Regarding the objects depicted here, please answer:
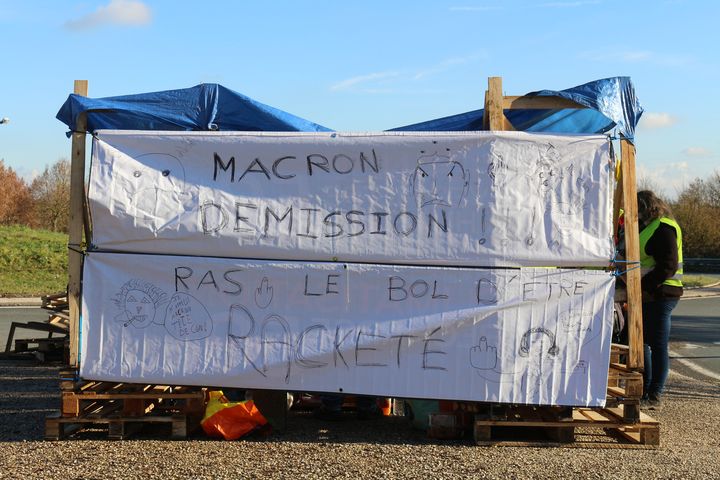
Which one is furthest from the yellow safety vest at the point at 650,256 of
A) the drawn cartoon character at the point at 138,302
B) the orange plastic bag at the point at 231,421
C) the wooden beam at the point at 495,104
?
the drawn cartoon character at the point at 138,302

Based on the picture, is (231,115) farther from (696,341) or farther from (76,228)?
(696,341)

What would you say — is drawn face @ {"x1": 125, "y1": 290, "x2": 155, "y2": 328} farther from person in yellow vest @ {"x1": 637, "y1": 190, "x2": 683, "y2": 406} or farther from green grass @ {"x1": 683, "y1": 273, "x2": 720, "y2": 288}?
green grass @ {"x1": 683, "y1": 273, "x2": 720, "y2": 288}

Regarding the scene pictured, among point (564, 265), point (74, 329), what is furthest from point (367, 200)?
point (74, 329)

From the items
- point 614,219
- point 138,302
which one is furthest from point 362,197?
point 614,219

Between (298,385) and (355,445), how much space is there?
0.62 m

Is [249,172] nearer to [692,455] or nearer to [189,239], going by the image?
[189,239]

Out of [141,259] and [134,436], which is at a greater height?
[141,259]

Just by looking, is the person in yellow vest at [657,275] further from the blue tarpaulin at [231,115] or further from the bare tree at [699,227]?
the bare tree at [699,227]

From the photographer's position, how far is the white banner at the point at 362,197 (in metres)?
5.83

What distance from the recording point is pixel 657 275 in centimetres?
711

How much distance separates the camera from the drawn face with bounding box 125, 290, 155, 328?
5961mm

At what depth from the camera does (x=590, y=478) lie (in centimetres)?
498

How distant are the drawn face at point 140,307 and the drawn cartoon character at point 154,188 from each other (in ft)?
1.66

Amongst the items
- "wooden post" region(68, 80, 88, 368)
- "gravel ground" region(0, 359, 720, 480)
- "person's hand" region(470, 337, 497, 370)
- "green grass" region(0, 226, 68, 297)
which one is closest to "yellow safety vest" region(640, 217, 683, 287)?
"gravel ground" region(0, 359, 720, 480)
